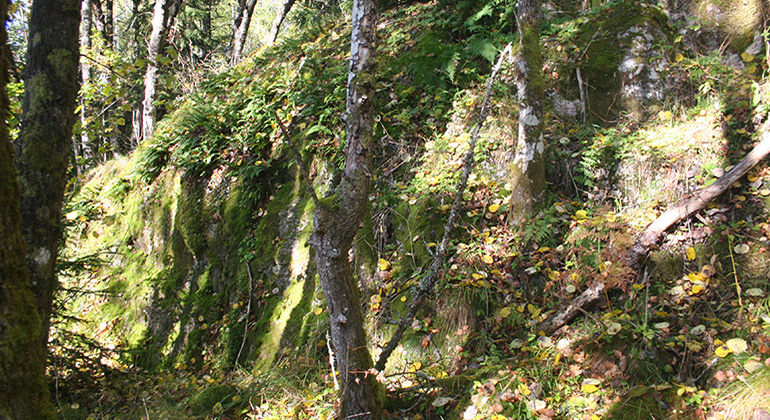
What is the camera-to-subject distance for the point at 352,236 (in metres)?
3.20

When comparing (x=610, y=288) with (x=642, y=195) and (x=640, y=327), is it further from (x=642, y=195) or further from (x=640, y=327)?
(x=642, y=195)

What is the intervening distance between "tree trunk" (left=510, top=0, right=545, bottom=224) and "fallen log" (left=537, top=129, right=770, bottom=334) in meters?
1.08

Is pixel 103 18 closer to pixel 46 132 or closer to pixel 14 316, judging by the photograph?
pixel 46 132

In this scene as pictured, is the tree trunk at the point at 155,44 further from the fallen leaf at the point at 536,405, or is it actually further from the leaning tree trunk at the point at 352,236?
the fallen leaf at the point at 536,405

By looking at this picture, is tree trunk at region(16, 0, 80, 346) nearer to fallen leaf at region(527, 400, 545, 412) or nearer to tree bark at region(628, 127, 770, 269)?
fallen leaf at region(527, 400, 545, 412)

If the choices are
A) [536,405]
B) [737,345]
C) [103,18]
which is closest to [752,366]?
[737,345]

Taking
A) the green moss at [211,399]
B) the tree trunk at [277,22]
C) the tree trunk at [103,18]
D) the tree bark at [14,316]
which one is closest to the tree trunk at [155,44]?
the tree trunk at [277,22]

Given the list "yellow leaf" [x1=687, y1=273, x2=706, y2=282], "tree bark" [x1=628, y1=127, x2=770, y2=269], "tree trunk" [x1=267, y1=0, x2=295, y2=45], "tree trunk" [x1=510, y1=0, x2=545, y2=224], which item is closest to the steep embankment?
"yellow leaf" [x1=687, y1=273, x2=706, y2=282]

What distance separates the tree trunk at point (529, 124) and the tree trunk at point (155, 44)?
816cm

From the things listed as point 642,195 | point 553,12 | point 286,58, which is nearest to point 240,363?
point 642,195

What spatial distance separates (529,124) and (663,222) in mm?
1675

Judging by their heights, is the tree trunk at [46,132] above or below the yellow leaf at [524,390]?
A: above

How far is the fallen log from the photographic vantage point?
3.86 m

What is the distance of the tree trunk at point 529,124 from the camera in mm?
4656
